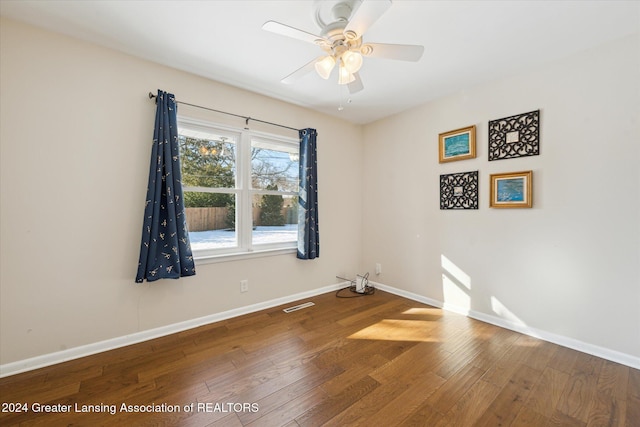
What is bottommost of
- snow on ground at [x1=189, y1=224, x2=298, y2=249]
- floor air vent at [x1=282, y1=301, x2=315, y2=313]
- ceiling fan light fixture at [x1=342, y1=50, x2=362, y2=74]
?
floor air vent at [x1=282, y1=301, x2=315, y2=313]

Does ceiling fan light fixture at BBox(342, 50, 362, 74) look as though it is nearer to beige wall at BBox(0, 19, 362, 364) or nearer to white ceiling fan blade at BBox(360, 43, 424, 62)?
white ceiling fan blade at BBox(360, 43, 424, 62)

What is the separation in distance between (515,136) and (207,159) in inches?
119

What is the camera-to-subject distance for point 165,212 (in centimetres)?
227

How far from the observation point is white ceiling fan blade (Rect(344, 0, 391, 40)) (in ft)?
4.06

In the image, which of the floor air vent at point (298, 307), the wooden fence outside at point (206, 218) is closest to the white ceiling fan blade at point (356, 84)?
the wooden fence outside at point (206, 218)

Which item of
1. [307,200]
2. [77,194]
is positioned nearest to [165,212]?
[77,194]

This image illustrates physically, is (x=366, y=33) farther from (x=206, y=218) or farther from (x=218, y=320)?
(x=218, y=320)

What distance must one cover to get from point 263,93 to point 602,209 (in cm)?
326

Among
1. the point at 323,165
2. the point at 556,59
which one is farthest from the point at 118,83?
the point at 556,59

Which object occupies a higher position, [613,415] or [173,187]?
[173,187]

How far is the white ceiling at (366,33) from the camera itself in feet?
5.48

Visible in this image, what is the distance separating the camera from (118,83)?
2.13 m

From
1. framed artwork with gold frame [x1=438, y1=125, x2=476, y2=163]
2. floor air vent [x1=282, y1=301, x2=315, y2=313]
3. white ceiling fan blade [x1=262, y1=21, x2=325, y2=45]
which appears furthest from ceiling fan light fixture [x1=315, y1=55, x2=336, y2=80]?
floor air vent [x1=282, y1=301, x2=315, y2=313]

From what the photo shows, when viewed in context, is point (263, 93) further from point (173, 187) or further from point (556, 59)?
point (556, 59)
